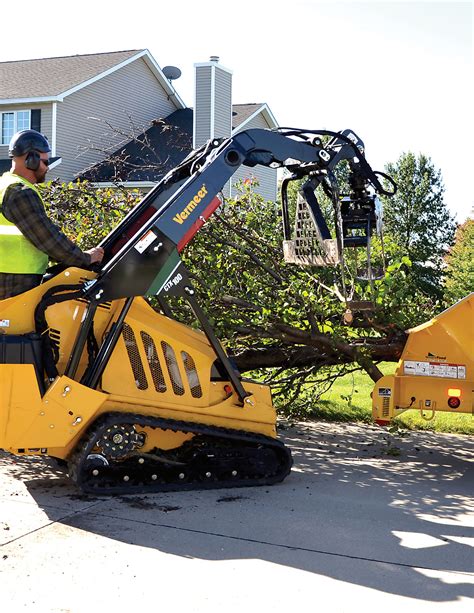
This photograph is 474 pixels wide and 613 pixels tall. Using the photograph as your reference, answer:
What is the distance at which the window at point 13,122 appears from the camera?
2506 cm

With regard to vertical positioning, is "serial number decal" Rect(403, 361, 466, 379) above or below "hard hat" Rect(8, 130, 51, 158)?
below

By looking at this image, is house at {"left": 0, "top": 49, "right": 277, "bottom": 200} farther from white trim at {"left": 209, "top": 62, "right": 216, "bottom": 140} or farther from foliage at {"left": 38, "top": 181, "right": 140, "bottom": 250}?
foliage at {"left": 38, "top": 181, "right": 140, "bottom": 250}

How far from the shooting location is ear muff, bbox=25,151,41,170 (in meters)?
6.36

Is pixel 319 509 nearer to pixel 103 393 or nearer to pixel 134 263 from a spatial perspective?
pixel 103 393

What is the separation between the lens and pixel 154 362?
6641 millimetres

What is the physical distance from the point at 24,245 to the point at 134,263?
2.64 feet

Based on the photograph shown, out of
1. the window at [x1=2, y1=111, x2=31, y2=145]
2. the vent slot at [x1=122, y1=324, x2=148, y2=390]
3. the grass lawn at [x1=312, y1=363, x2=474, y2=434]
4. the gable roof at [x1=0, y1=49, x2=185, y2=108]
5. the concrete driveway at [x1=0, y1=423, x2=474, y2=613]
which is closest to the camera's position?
the concrete driveway at [x1=0, y1=423, x2=474, y2=613]

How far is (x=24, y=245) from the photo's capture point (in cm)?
621

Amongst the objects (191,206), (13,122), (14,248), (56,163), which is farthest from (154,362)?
(13,122)

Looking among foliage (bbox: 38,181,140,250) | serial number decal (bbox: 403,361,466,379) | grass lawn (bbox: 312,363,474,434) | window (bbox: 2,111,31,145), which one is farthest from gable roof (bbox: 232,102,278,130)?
serial number decal (bbox: 403,361,466,379)

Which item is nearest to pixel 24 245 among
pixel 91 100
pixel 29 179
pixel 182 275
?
pixel 29 179

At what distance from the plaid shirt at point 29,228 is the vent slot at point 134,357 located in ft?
2.38

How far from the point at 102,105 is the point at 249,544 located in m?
22.7

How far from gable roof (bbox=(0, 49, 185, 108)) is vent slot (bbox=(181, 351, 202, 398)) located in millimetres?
19143
